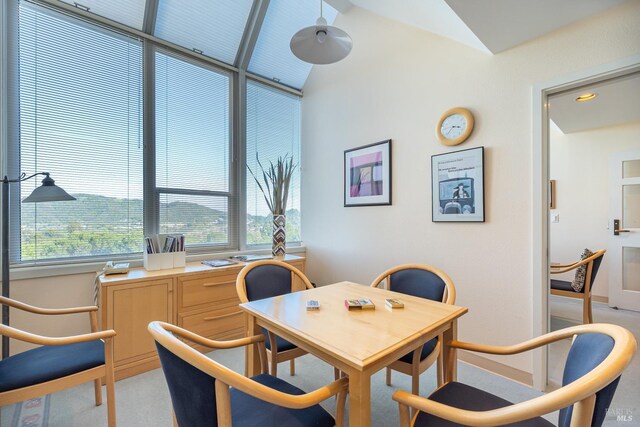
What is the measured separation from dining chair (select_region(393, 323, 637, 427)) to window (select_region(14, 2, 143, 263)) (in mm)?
2794

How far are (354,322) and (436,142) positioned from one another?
185 cm

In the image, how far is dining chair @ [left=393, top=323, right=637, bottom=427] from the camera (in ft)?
2.33

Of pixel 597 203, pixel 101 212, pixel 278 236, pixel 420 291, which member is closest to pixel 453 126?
pixel 420 291

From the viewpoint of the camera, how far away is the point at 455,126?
2312mm

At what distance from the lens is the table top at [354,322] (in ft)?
3.41

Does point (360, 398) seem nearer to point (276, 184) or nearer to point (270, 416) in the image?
point (270, 416)

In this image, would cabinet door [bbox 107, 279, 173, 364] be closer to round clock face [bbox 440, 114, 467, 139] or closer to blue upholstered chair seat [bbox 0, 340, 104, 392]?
blue upholstered chair seat [bbox 0, 340, 104, 392]

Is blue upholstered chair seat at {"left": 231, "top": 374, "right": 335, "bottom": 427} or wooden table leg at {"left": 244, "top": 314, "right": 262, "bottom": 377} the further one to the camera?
wooden table leg at {"left": 244, "top": 314, "right": 262, "bottom": 377}

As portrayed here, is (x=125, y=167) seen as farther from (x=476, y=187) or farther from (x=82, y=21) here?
(x=476, y=187)

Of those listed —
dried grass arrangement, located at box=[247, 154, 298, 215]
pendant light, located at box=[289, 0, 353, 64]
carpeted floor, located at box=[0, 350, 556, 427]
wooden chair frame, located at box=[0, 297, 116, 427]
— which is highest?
pendant light, located at box=[289, 0, 353, 64]

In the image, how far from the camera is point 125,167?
2.63 metres

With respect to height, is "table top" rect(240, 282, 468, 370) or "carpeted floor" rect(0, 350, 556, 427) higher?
"table top" rect(240, 282, 468, 370)

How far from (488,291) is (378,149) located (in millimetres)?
1647

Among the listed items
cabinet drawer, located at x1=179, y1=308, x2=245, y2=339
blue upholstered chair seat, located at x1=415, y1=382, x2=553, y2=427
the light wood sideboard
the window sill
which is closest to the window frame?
the window sill
